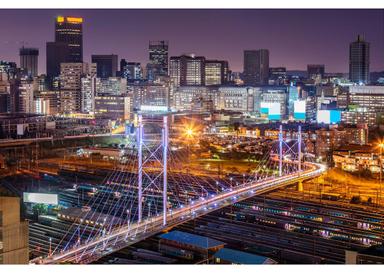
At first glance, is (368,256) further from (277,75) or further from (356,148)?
(277,75)

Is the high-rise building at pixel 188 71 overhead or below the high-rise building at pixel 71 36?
below

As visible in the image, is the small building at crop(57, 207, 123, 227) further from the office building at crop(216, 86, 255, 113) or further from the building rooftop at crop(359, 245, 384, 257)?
the office building at crop(216, 86, 255, 113)

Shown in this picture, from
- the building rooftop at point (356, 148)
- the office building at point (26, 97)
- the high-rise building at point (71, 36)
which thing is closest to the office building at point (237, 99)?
the high-rise building at point (71, 36)

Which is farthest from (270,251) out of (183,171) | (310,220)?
(183,171)

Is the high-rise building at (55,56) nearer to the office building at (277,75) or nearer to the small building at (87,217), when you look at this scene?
the office building at (277,75)

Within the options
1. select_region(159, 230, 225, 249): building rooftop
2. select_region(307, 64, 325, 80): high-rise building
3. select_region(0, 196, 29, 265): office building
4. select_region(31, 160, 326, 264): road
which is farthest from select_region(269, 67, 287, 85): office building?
select_region(0, 196, 29, 265): office building

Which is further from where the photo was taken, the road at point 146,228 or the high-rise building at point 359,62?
the high-rise building at point 359,62

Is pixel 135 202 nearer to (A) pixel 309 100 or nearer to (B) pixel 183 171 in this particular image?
(B) pixel 183 171
